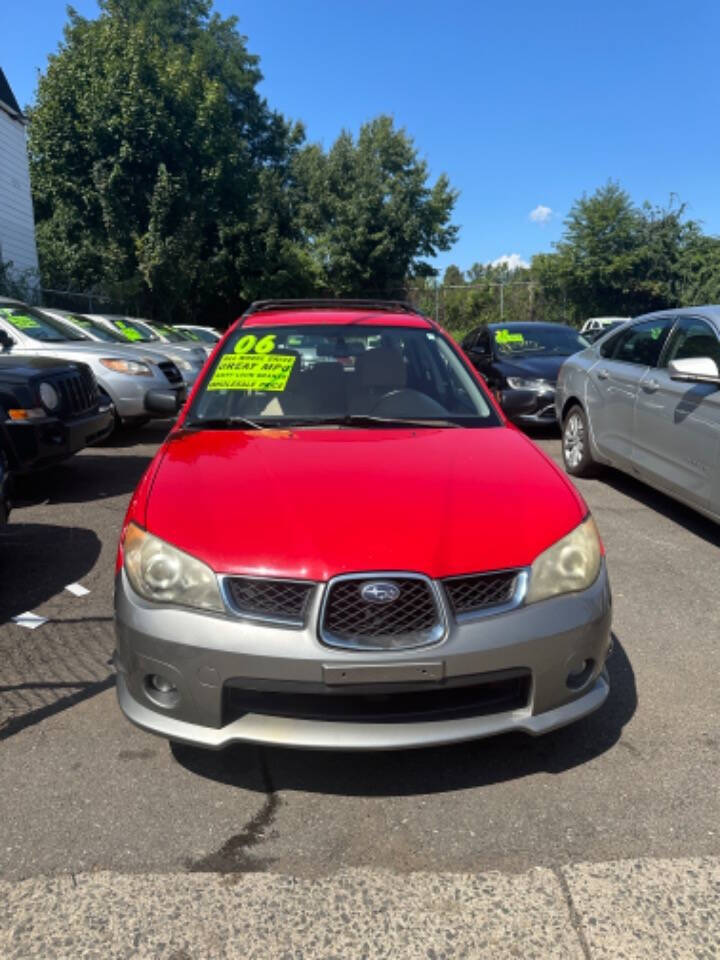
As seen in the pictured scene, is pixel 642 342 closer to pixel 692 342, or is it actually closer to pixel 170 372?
pixel 692 342

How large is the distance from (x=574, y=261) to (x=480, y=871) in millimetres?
36137

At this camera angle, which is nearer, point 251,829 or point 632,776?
point 251,829

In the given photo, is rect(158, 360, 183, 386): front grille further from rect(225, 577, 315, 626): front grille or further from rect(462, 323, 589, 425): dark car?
rect(225, 577, 315, 626): front grille

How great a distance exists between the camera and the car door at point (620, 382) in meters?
5.92

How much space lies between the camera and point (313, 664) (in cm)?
220

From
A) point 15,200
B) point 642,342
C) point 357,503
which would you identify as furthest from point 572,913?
point 15,200

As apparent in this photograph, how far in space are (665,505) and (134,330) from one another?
1011cm

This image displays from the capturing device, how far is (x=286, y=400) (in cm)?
371

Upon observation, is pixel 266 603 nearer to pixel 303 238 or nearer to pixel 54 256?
pixel 54 256

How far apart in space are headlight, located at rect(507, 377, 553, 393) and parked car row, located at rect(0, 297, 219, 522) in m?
4.25

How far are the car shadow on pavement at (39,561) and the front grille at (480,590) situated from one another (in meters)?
2.72

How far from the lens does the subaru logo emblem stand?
2.25m

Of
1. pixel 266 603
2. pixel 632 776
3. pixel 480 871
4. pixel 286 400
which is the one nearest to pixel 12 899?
pixel 266 603

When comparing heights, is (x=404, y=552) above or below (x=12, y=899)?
above
